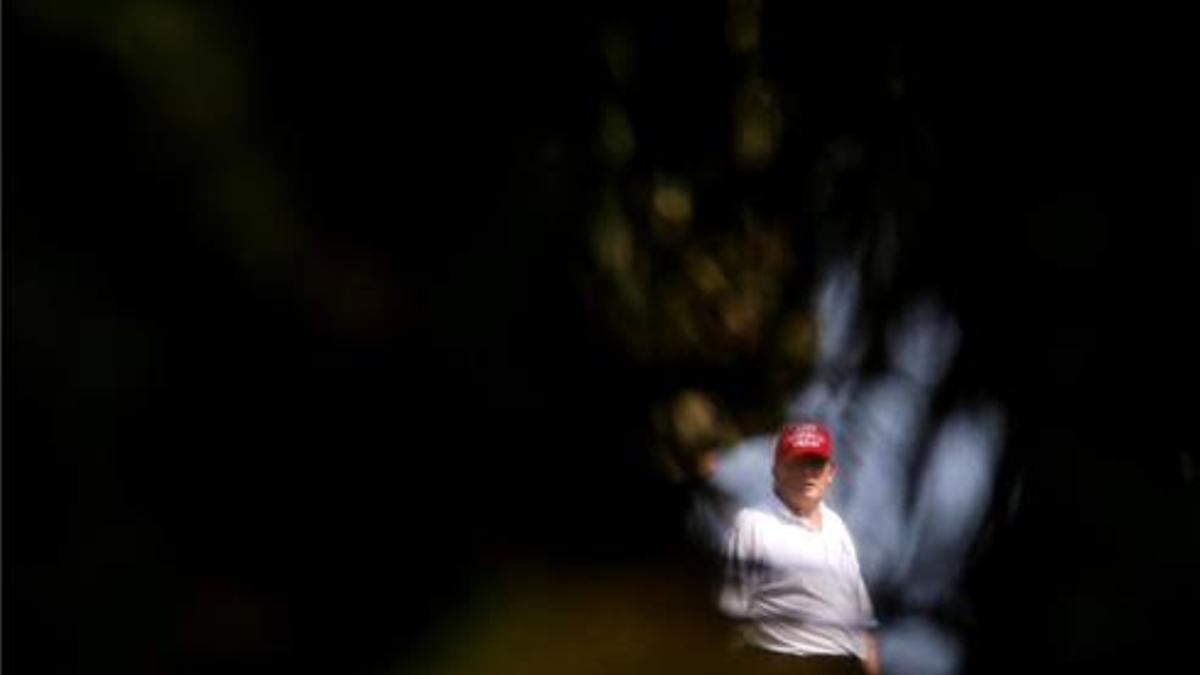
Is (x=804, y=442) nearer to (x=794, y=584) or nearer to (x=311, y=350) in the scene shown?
(x=794, y=584)

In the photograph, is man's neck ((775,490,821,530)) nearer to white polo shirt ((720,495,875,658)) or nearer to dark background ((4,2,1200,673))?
white polo shirt ((720,495,875,658))

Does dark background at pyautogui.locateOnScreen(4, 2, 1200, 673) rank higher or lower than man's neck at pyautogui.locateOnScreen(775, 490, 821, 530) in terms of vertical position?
lower

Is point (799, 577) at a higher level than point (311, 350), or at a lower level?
higher

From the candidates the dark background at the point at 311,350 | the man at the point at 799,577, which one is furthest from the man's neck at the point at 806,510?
the dark background at the point at 311,350

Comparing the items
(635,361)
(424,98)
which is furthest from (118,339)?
(635,361)

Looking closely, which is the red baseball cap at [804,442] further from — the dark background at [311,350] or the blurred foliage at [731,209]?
the dark background at [311,350]

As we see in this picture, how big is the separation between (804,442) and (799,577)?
81mm

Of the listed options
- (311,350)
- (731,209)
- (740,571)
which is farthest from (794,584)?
(311,350)

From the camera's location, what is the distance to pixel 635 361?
46.1 inches

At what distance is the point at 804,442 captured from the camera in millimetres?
1345

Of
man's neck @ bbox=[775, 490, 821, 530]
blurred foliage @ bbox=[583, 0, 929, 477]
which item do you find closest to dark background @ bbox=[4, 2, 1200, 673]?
blurred foliage @ bbox=[583, 0, 929, 477]

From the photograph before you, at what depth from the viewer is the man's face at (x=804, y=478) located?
1284mm

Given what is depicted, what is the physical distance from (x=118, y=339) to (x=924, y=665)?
0.65 meters

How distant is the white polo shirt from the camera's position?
1.21m
